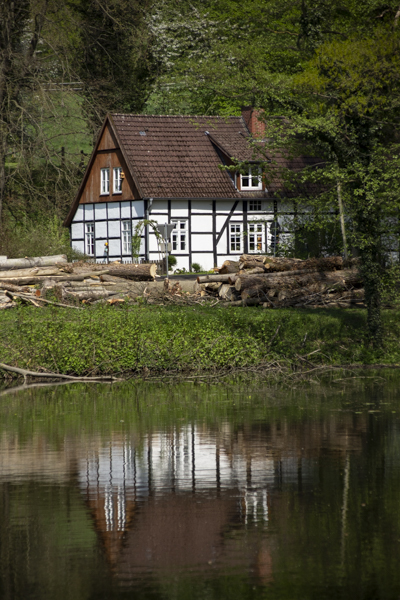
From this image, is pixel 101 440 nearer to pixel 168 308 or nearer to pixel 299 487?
pixel 299 487

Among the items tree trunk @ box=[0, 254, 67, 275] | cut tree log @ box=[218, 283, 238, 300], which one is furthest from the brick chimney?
cut tree log @ box=[218, 283, 238, 300]

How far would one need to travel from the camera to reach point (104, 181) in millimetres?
49625

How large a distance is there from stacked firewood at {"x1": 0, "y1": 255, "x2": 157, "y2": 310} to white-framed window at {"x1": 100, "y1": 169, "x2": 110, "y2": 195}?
69.3ft

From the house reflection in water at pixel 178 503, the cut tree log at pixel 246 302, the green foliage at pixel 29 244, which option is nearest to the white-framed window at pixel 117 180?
the green foliage at pixel 29 244

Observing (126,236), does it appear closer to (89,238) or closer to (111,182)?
(111,182)

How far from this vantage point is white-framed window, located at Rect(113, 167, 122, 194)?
159 ft

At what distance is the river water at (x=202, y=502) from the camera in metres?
6.85

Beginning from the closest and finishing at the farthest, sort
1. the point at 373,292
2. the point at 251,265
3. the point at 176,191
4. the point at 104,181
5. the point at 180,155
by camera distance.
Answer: the point at 373,292 < the point at 251,265 < the point at 176,191 < the point at 180,155 < the point at 104,181

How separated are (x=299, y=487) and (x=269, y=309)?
52.6 ft

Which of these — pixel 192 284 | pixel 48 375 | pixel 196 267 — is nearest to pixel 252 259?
pixel 192 284

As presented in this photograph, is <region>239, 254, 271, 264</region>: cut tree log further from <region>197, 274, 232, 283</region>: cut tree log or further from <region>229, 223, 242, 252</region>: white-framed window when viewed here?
<region>229, 223, 242, 252</region>: white-framed window

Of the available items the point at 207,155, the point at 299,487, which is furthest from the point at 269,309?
the point at 207,155

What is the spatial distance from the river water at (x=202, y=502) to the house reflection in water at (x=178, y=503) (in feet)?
0.07

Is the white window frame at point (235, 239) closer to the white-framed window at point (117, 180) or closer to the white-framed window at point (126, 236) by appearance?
the white-framed window at point (126, 236)
